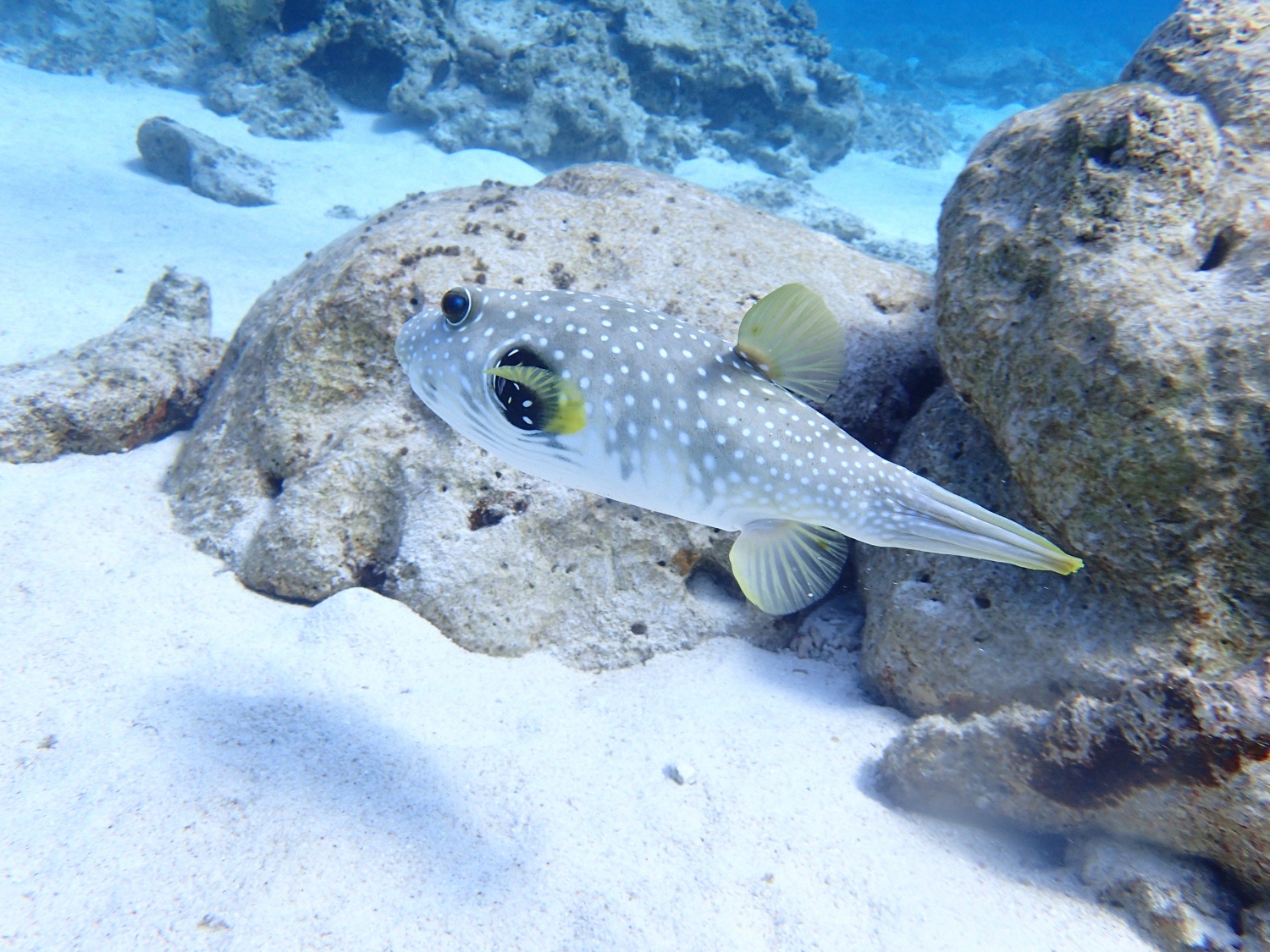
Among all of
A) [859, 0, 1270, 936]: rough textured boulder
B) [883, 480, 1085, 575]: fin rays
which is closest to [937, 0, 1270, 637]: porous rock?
[859, 0, 1270, 936]: rough textured boulder

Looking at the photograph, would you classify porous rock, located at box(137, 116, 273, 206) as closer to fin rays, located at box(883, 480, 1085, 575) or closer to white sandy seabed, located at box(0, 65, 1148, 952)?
white sandy seabed, located at box(0, 65, 1148, 952)

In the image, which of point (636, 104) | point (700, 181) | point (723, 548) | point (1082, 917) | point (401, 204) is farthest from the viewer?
point (636, 104)

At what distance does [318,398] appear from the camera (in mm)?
4418

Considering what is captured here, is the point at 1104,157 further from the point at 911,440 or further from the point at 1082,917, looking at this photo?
the point at 1082,917

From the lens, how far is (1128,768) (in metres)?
2.60

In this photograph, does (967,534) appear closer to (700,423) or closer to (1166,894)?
(700,423)

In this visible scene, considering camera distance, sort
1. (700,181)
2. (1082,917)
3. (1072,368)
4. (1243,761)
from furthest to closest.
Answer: (700,181)
(1072,368)
(1082,917)
(1243,761)

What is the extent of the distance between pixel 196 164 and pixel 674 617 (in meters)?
13.7

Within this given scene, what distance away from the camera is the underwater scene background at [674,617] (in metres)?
2.54

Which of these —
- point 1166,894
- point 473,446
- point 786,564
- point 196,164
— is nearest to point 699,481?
point 786,564

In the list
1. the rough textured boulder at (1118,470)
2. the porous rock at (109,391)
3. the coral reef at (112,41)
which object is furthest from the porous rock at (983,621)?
the coral reef at (112,41)

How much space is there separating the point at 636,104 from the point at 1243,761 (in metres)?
20.6

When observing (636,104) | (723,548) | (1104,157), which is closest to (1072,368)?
(1104,157)

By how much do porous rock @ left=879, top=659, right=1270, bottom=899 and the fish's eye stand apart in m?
3.06
